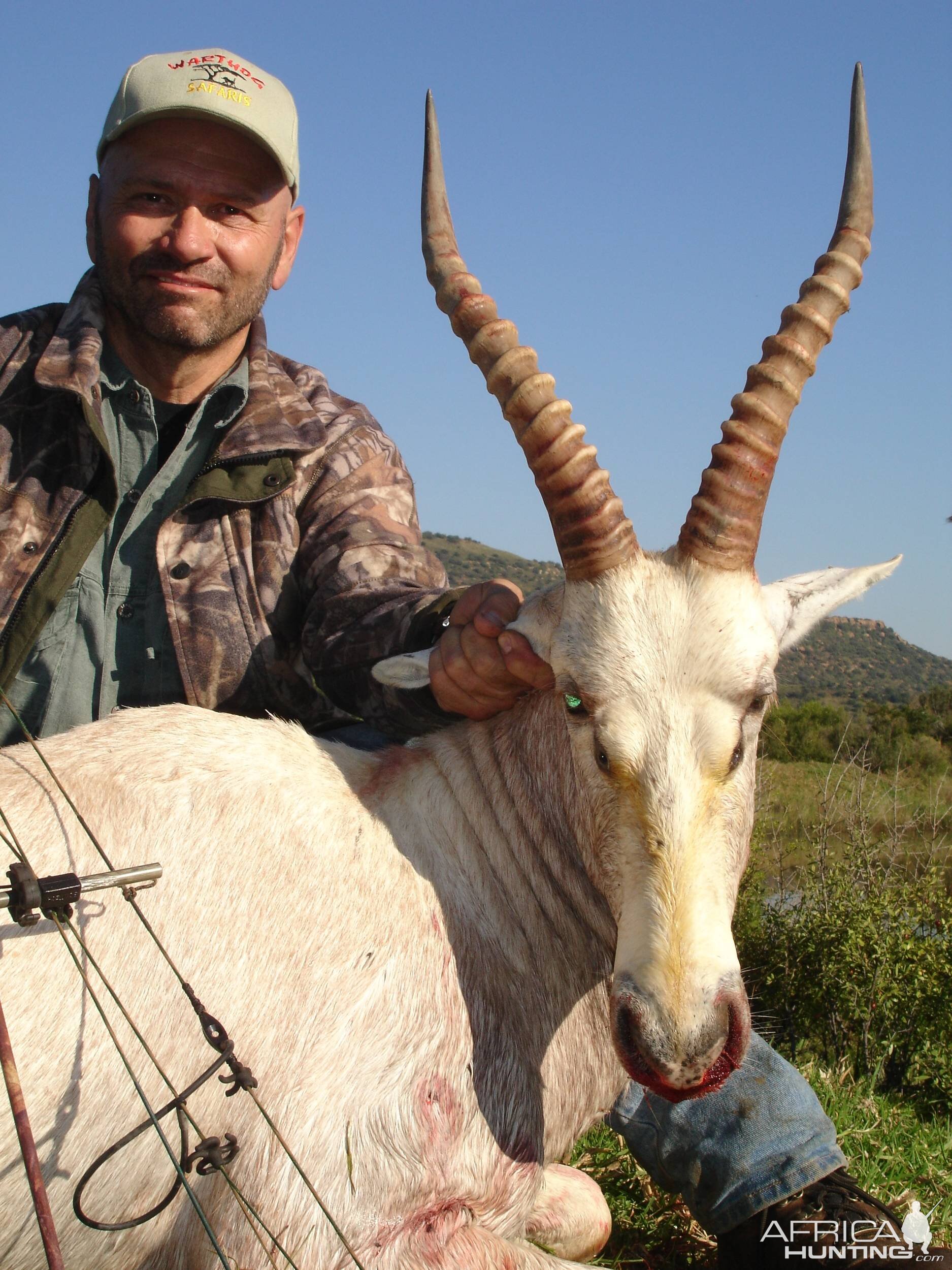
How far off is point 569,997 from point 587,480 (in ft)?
5.62

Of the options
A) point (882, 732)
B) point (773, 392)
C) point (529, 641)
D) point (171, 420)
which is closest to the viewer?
point (773, 392)

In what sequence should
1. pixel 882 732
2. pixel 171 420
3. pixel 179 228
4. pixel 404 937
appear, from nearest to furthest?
pixel 404 937, pixel 179 228, pixel 171 420, pixel 882 732

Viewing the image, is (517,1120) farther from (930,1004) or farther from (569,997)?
(930,1004)

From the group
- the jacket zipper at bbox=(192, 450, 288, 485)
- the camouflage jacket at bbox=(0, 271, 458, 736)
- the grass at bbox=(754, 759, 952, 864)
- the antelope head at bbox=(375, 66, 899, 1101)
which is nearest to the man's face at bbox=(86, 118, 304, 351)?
the camouflage jacket at bbox=(0, 271, 458, 736)

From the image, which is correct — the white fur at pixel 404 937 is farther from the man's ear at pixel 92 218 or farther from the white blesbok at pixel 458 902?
the man's ear at pixel 92 218

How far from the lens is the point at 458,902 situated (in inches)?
135

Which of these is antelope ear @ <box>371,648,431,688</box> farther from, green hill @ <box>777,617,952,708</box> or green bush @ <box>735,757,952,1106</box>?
green hill @ <box>777,617,952,708</box>

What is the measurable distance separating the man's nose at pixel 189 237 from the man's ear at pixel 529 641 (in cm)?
202

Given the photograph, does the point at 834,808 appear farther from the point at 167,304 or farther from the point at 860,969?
the point at 167,304

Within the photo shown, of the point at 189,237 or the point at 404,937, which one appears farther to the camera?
the point at 189,237

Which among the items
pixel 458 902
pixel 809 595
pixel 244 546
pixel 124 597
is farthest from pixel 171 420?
pixel 809 595

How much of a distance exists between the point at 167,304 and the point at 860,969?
543cm

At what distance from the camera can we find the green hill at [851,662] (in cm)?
4975

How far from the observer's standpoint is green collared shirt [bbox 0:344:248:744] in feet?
14.1
